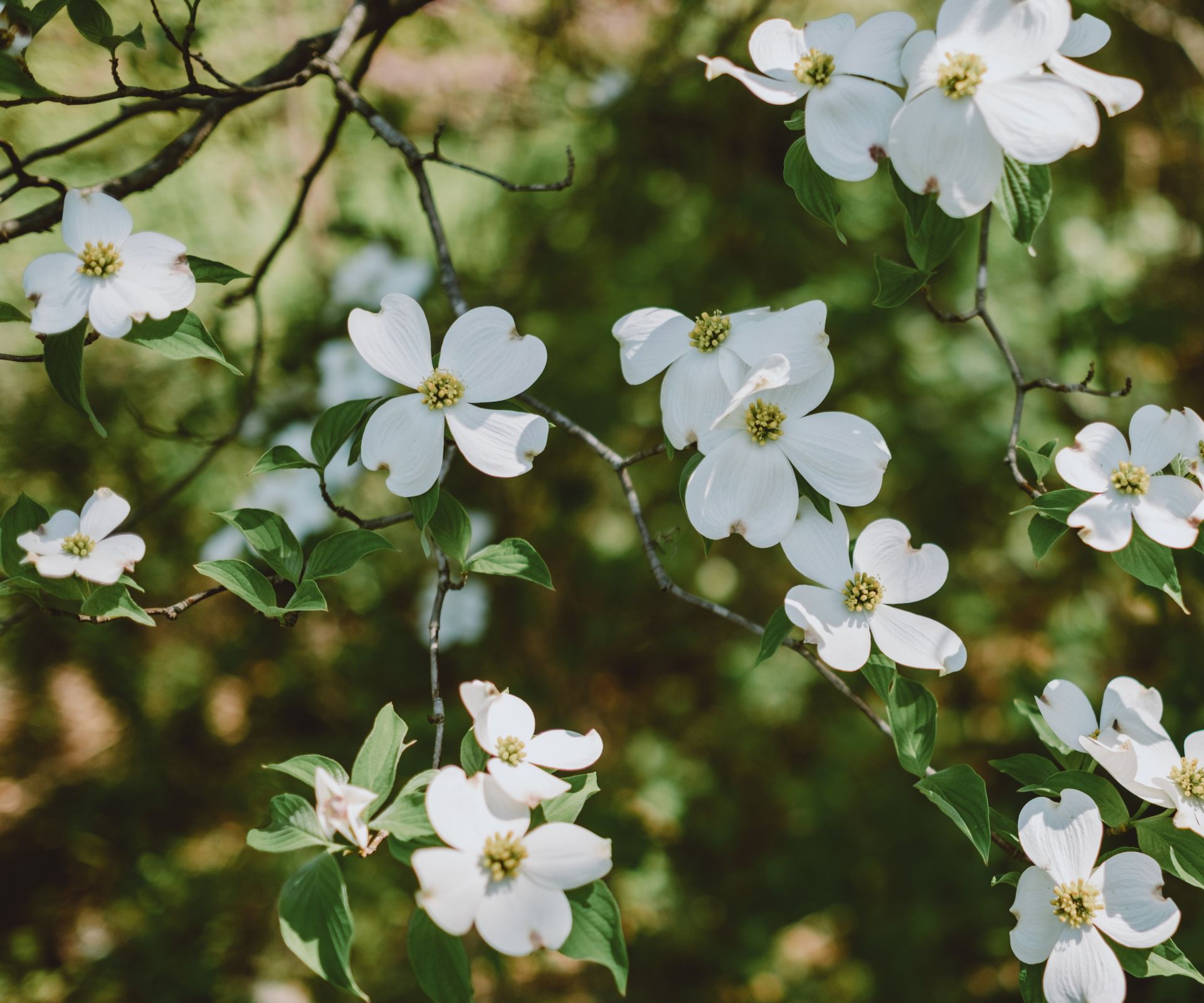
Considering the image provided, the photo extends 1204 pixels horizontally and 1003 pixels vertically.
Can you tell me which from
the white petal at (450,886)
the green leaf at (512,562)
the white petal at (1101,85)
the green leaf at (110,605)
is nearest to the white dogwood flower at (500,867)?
the white petal at (450,886)

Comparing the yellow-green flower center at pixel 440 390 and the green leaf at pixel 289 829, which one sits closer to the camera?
the green leaf at pixel 289 829

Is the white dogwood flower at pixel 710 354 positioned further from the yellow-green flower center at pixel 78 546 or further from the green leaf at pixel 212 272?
the yellow-green flower center at pixel 78 546

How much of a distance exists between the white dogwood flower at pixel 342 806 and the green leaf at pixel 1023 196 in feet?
1.84

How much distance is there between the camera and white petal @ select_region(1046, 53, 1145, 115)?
54 cm

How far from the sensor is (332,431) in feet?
1.87

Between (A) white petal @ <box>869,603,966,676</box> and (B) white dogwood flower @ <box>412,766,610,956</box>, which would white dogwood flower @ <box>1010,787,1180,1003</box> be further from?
Result: (B) white dogwood flower @ <box>412,766,610,956</box>

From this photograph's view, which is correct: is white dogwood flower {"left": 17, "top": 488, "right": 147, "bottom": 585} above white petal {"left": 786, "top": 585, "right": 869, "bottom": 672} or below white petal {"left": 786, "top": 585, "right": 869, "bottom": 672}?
below

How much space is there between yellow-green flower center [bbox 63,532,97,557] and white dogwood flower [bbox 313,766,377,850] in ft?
0.89

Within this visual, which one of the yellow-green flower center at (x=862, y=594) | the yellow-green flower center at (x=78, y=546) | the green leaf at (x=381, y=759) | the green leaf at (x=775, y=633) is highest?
the yellow-green flower center at (x=862, y=594)

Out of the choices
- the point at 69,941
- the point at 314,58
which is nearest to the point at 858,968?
the point at 69,941

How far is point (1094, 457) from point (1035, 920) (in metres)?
0.34

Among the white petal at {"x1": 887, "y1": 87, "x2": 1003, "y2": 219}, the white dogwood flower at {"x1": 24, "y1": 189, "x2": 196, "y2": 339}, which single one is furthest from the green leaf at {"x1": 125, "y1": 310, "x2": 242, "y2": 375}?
the white petal at {"x1": 887, "y1": 87, "x2": 1003, "y2": 219}

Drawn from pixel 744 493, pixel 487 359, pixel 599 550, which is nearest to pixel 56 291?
pixel 487 359

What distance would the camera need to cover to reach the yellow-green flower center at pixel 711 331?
570 millimetres
